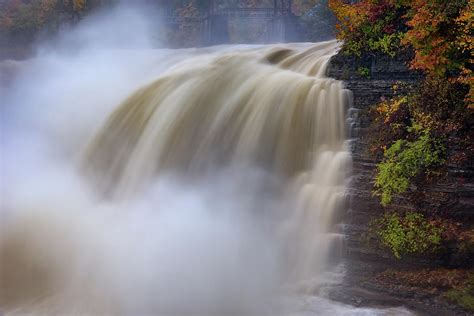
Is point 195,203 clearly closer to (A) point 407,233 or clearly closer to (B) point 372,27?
(A) point 407,233

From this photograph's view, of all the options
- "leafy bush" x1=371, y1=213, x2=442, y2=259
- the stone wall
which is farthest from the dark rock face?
"leafy bush" x1=371, y1=213, x2=442, y2=259

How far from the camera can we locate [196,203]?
1045cm

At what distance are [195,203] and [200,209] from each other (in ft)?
0.70

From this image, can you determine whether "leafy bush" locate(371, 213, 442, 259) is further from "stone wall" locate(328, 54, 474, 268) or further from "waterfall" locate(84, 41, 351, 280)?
"waterfall" locate(84, 41, 351, 280)

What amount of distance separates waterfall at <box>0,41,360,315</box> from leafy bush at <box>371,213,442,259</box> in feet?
2.61

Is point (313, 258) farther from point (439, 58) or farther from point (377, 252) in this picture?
point (439, 58)

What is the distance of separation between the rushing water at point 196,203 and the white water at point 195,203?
0.03 meters

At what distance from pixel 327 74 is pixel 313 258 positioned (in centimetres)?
434

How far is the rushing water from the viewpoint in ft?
29.5

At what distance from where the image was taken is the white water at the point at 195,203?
9.01 metres

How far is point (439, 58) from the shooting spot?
896 centimetres

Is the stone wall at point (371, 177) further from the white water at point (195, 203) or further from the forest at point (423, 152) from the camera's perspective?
the white water at point (195, 203)

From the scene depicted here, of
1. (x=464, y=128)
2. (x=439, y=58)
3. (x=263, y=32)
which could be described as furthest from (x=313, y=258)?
(x=263, y=32)

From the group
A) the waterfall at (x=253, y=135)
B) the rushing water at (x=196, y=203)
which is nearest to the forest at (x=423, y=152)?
the waterfall at (x=253, y=135)
